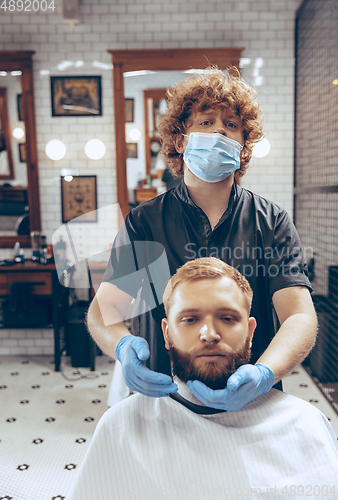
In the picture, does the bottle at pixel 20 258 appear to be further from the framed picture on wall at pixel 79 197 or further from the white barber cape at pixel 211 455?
the white barber cape at pixel 211 455

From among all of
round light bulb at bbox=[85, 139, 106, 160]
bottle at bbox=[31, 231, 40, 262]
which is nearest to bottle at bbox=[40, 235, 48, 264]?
bottle at bbox=[31, 231, 40, 262]

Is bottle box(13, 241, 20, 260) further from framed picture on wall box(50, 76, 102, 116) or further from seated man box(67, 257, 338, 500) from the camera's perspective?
seated man box(67, 257, 338, 500)

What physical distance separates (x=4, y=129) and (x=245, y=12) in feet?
8.05

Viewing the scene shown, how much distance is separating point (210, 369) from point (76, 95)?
3.29 m

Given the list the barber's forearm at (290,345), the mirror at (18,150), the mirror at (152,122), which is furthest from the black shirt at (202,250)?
the mirror at (18,150)

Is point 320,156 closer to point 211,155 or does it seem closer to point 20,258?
point 211,155

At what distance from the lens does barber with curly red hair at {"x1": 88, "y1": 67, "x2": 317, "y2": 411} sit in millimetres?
1106

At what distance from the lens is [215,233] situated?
3.87 ft

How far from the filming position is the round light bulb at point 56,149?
3678mm

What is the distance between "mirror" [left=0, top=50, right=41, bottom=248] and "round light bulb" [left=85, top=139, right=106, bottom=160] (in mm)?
508

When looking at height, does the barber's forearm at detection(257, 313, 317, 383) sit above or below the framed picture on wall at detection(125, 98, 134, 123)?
below

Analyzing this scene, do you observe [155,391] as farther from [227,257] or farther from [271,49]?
[271,49]

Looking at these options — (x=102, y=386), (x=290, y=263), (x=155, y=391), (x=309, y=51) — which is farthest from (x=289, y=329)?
(x=309, y=51)

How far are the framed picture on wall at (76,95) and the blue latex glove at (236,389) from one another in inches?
128
